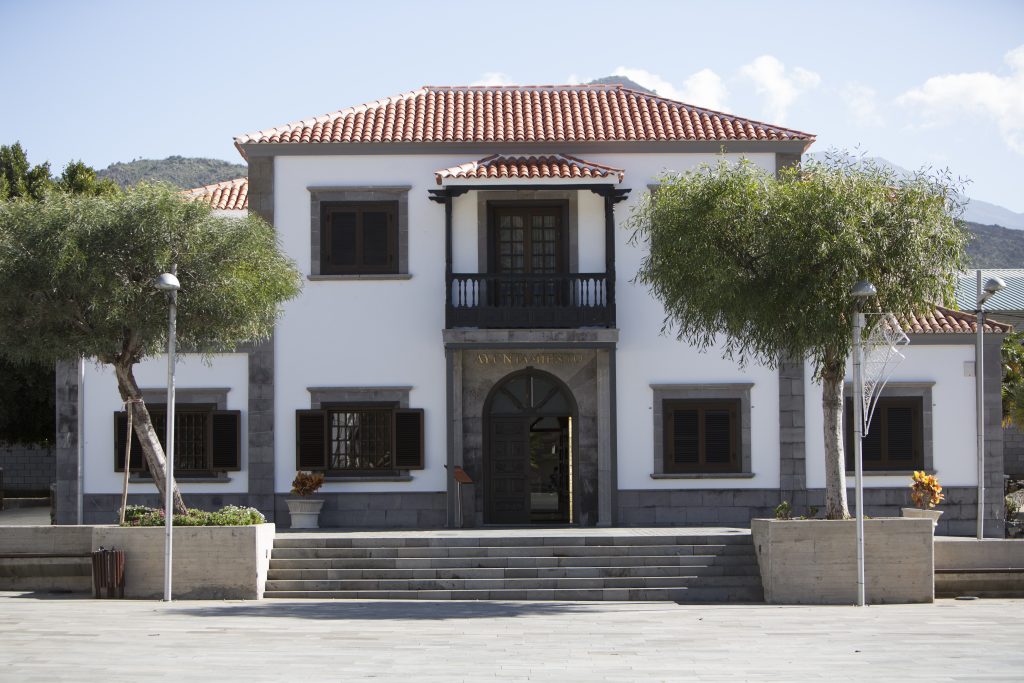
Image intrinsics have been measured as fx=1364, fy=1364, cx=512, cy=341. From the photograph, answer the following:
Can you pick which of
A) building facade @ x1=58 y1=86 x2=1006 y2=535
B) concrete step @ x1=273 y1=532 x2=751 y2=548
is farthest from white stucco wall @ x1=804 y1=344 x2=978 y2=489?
concrete step @ x1=273 y1=532 x2=751 y2=548

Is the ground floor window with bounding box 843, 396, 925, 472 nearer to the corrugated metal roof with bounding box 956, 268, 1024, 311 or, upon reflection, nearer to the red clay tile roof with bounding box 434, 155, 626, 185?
the red clay tile roof with bounding box 434, 155, 626, 185

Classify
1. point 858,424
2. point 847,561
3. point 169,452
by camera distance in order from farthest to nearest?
point 847,561, point 169,452, point 858,424

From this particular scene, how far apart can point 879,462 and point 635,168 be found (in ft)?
23.0

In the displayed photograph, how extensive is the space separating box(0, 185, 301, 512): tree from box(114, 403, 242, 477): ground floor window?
4.65 metres

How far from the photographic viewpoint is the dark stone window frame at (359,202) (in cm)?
2480

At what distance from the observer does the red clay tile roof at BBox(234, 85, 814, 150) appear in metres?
25.2

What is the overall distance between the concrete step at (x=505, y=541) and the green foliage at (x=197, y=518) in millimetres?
1145

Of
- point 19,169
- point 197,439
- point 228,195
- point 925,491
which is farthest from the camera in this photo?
point 19,169

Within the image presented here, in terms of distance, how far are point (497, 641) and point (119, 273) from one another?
8274mm

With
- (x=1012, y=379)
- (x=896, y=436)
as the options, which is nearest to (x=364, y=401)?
(x=896, y=436)

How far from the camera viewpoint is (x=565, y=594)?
1884cm

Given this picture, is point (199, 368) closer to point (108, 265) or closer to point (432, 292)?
point (432, 292)

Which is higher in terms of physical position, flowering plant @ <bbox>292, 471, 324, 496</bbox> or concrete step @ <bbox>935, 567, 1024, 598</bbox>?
flowering plant @ <bbox>292, 471, 324, 496</bbox>

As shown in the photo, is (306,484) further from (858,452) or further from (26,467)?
(26,467)
